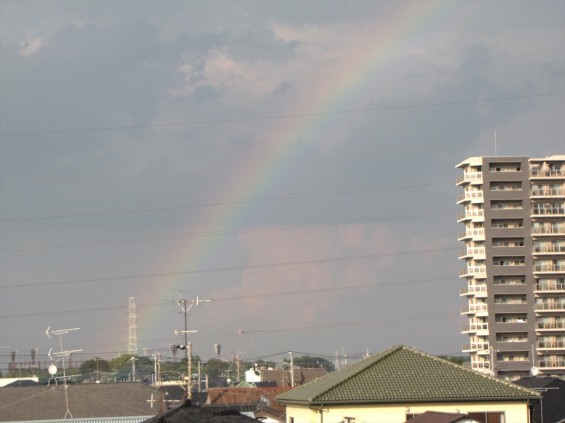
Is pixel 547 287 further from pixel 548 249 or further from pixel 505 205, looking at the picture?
pixel 505 205

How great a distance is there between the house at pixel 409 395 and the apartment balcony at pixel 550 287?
8882 centimetres

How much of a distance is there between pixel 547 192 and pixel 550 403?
83067mm

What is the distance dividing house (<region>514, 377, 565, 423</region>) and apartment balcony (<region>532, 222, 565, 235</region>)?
77.8 m

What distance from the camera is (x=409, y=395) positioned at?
50688 millimetres

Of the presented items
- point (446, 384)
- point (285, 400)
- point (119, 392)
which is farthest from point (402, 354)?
point (119, 392)

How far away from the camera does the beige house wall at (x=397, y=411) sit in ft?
165

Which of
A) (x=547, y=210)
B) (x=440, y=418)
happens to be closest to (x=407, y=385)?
(x=440, y=418)

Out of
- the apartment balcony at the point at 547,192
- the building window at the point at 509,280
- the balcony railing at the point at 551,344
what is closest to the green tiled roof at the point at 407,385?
the building window at the point at 509,280

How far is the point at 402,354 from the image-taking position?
178ft

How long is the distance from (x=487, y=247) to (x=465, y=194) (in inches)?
351

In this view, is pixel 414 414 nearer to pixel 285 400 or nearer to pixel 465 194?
pixel 285 400

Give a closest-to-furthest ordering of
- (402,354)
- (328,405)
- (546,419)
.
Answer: (328,405), (402,354), (546,419)

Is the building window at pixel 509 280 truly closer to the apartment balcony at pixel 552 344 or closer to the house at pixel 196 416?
the apartment balcony at pixel 552 344

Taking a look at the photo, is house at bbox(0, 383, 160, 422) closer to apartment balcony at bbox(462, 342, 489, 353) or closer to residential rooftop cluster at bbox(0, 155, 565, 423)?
residential rooftop cluster at bbox(0, 155, 565, 423)
